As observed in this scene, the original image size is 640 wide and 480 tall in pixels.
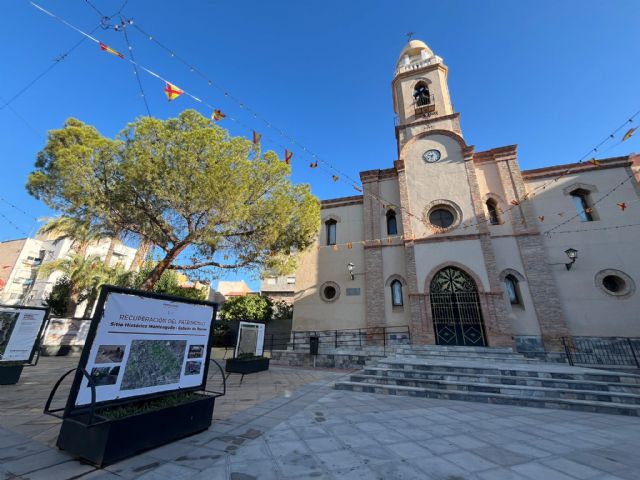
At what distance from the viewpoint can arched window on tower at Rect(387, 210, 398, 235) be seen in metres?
14.3

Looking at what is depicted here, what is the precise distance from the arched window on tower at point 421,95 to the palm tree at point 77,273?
20234 mm

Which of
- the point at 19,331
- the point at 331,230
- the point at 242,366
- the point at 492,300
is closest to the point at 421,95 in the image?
the point at 331,230

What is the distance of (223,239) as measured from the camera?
1046 cm

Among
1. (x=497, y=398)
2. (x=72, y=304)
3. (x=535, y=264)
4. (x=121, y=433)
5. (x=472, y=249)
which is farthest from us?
(x=72, y=304)

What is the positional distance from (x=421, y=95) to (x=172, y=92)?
14320 millimetres

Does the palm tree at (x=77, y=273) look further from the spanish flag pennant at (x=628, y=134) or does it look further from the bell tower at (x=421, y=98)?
the spanish flag pennant at (x=628, y=134)

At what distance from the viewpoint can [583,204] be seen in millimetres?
12383

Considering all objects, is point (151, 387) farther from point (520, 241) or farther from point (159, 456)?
point (520, 241)

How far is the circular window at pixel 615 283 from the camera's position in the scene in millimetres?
10398

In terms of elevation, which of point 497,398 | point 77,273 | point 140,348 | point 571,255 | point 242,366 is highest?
point 571,255

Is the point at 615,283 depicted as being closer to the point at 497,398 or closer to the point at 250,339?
the point at 497,398

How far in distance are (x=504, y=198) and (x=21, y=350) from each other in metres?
18.1

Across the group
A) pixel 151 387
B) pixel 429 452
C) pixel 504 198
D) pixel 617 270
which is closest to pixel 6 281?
pixel 151 387

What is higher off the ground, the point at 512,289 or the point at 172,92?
the point at 172,92
